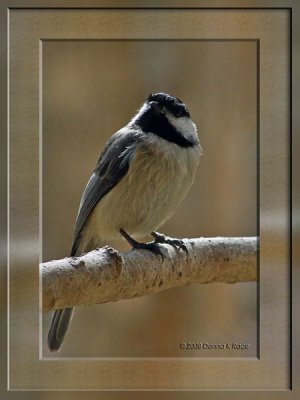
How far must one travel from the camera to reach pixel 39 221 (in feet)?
4.70

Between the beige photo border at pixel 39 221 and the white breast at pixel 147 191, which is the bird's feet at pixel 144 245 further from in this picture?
the beige photo border at pixel 39 221

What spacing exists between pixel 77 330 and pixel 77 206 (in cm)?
28

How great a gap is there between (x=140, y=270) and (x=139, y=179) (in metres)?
0.20

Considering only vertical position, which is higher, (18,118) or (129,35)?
(129,35)

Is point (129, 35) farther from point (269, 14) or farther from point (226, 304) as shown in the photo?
point (226, 304)

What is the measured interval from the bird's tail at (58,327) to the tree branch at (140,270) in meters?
0.02

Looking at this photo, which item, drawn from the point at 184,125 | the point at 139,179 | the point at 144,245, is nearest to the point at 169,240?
the point at 144,245

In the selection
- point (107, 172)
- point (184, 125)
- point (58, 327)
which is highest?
point (184, 125)

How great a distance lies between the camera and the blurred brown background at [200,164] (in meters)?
1.42

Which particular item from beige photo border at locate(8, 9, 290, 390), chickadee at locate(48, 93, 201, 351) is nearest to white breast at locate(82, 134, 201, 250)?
chickadee at locate(48, 93, 201, 351)

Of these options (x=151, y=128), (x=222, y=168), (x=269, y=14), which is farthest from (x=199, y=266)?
(x=269, y=14)

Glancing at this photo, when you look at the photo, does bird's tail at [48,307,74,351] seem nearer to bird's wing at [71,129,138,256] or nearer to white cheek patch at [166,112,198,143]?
bird's wing at [71,129,138,256]

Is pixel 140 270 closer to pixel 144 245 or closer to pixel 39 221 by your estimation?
pixel 144 245

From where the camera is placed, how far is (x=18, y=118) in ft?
4.71
